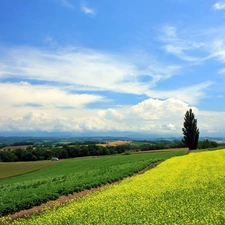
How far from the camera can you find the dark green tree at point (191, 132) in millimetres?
86250

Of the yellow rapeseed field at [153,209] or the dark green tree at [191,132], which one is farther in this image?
the dark green tree at [191,132]

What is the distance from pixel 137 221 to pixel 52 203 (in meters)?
8.71

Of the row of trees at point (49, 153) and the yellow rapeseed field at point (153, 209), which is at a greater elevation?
the yellow rapeseed field at point (153, 209)

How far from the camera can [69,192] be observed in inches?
832

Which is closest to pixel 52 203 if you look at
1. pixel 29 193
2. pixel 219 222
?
pixel 29 193

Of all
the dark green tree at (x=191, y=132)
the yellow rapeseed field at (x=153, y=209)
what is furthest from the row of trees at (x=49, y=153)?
the yellow rapeseed field at (x=153, y=209)

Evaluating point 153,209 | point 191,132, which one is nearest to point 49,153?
point 191,132

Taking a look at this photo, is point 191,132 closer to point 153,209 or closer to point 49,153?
point 49,153

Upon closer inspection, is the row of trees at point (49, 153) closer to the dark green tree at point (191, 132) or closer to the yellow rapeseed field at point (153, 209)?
the dark green tree at point (191, 132)

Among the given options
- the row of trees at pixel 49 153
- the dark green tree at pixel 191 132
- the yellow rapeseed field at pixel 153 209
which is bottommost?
the row of trees at pixel 49 153

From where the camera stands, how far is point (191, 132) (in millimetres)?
86562

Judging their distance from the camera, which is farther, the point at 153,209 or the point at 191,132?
the point at 191,132

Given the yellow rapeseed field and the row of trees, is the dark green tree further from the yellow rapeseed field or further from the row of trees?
the yellow rapeseed field

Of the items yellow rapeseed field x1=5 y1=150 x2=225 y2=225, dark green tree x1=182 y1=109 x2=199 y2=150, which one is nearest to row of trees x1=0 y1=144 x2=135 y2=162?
dark green tree x1=182 y1=109 x2=199 y2=150
